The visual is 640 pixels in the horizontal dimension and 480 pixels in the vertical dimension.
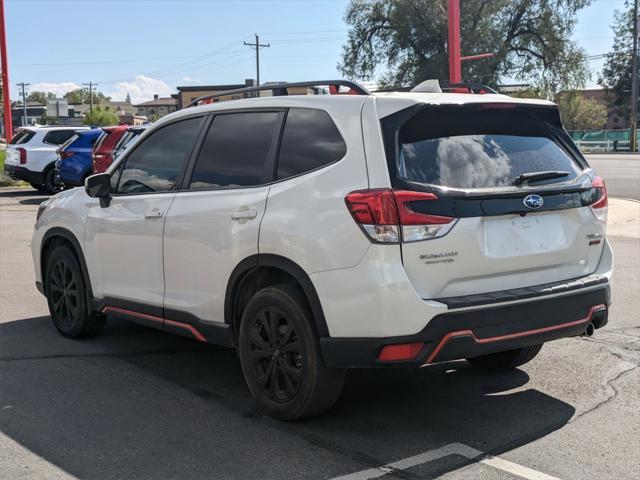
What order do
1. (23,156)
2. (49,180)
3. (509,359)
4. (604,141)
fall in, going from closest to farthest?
(509,359), (23,156), (49,180), (604,141)

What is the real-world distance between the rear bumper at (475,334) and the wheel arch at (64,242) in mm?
2683

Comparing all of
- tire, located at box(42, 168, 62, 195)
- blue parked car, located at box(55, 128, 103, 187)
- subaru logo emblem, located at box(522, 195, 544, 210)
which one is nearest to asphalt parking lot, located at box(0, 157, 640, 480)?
subaru logo emblem, located at box(522, 195, 544, 210)

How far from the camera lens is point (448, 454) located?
3953mm

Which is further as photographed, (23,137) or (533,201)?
(23,137)

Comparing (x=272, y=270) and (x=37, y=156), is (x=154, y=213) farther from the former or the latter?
(x=37, y=156)

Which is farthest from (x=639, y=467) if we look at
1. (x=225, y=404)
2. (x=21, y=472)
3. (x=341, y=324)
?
(x=21, y=472)

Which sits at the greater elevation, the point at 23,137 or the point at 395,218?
the point at 23,137

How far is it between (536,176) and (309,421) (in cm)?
188

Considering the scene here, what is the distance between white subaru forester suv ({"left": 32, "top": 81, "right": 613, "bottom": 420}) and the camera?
393 cm

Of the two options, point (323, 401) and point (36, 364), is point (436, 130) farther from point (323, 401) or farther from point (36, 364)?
point (36, 364)

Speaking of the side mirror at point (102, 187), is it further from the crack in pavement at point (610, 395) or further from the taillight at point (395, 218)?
the crack in pavement at point (610, 395)

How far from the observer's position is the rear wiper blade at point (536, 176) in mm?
4301

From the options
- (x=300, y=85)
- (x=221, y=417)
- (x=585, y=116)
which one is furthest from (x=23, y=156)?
(x=585, y=116)

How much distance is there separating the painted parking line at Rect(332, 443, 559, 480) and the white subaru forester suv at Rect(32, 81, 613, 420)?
0.47 meters
